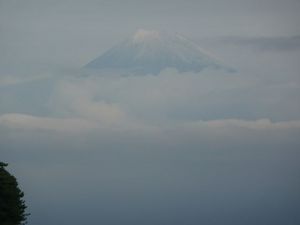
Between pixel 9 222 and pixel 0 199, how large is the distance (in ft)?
6.69

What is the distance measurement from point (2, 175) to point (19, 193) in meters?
3.18

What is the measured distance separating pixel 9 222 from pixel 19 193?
3589 mm

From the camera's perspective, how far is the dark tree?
64.2 m

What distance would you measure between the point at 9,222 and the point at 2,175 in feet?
12.0

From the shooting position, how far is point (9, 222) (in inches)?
2539

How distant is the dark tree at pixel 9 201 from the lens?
64188 millimetres

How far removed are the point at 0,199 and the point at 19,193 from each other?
3762mm

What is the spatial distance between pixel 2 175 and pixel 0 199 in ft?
6.77

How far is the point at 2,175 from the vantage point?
64.9 m

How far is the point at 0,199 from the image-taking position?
63.8 m

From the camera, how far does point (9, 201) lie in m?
65.0

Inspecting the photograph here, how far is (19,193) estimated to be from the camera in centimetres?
6750
